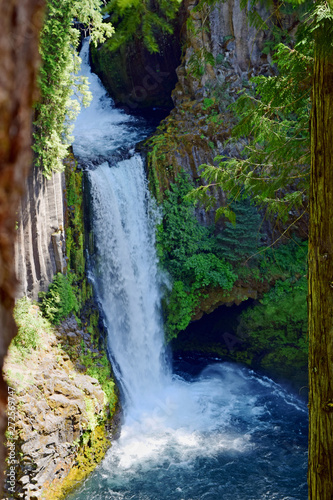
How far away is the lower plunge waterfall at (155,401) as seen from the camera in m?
8.05

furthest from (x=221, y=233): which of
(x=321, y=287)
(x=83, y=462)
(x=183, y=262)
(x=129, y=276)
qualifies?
(x=321, y=287)

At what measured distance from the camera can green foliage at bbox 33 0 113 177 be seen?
7.68 m

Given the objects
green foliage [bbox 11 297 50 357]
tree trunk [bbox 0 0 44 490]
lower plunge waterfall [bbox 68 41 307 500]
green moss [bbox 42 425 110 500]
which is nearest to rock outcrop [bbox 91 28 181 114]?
lower plunge waterfall [bbox 68 41 307 500]

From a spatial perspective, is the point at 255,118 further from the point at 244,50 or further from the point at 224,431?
the point at 244,50

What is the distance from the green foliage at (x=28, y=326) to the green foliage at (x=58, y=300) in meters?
0.22

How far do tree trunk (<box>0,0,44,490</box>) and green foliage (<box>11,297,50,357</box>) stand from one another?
296 inches

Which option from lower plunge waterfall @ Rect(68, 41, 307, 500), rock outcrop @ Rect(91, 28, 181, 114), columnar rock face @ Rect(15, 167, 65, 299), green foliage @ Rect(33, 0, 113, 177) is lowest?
lower plunge waterfall @ Rect(68, 41, 307, 500)

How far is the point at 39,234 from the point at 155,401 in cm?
549

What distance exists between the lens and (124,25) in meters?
2.80

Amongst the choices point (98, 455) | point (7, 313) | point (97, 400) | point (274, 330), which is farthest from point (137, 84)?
point (7, 313)

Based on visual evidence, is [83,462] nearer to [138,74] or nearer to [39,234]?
[39,234]

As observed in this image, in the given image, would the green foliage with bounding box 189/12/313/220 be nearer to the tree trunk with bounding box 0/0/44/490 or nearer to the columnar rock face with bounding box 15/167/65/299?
the tree trunk with bounding box 0/0/44/490

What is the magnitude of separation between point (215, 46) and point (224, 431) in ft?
36.9

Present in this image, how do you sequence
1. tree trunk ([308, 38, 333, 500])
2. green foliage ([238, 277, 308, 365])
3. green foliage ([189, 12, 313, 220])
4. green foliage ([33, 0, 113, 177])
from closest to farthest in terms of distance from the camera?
tree trunk ([308, 38, 333, 500]), green foliage ([189, 12, 313, 220]), green foliage ([33, 0, 113, 177]), green foliage ([238, 277, 308, 365])
